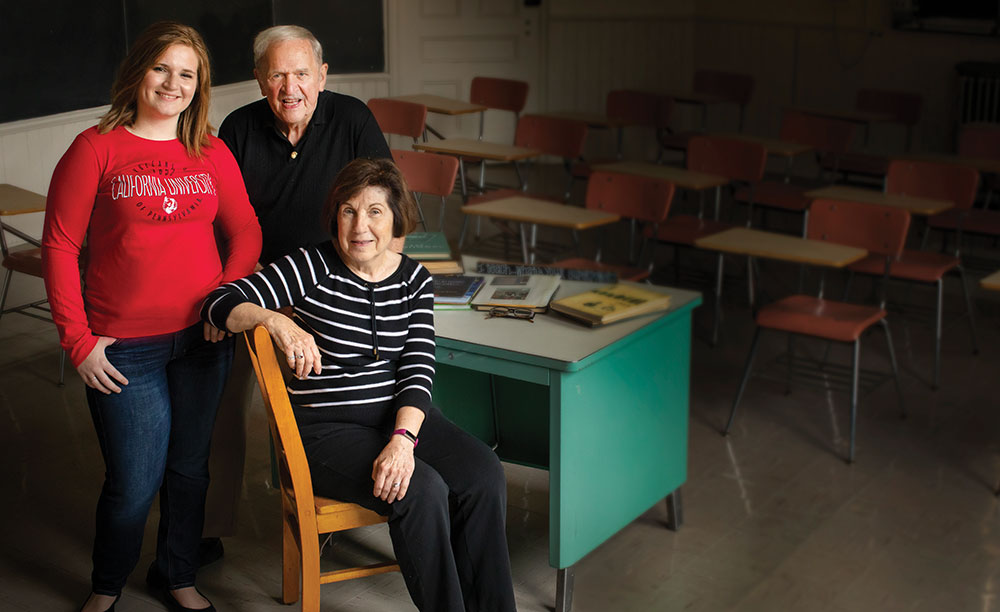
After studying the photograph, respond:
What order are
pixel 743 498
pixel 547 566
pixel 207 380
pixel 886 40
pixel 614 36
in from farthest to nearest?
pixel 614 36 → pixel 886 40 → pixel 743 498 → pixel 547 566 → pixel 207 380

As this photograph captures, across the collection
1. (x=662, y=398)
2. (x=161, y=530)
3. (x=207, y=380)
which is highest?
(x=207, y=380)

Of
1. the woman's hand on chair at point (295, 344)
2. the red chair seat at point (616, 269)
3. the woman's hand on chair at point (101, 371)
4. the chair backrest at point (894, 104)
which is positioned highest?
the chair backrest at point (894, 104)

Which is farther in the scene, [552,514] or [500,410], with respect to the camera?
[500,410]

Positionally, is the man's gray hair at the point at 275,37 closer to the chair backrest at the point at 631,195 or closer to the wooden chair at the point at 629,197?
the wooden chair at the point at 629,197

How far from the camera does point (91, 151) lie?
2.43 metres

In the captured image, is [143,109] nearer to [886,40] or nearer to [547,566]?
[547,566]

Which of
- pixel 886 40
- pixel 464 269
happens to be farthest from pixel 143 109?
pixel 886 40

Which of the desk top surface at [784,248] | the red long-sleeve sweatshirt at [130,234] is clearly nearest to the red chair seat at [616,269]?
the desk top surface at [784,248]

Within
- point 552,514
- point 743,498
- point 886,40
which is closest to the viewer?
point 552,514

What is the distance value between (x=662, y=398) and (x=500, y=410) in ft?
1.97

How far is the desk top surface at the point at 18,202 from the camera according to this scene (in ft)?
15.0

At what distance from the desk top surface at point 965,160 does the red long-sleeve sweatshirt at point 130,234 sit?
464cm

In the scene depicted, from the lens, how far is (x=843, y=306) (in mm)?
4500

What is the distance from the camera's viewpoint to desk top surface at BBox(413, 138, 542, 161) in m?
6.06
